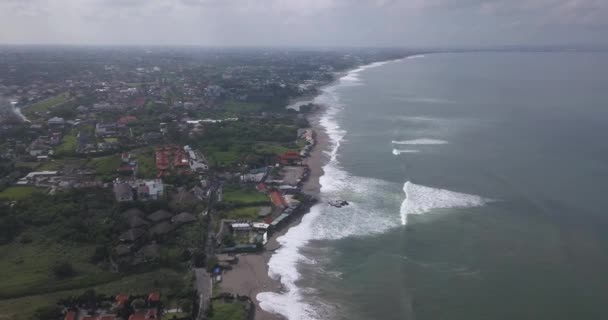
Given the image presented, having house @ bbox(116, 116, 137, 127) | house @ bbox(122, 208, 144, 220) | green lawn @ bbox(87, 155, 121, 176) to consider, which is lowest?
green lawn @ bbox(87, 155, 121, 176)

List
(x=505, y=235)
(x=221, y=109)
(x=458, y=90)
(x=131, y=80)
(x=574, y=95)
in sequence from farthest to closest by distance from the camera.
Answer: (x=131, y=80) < (x=458, y=90) < (x=574, y=95) < (x=221, y=109) < (x=505, y=235)

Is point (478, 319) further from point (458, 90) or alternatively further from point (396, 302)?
point (458, 90)

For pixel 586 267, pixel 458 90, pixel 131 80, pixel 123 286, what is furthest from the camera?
pixel 131 80

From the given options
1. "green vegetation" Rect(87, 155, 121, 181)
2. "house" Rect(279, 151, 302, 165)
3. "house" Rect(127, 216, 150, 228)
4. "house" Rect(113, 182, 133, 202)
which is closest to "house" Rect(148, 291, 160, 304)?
"house" Rect(127, 216, 150, 228)

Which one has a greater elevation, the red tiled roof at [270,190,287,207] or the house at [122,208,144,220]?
the house at [122,208,144,220]

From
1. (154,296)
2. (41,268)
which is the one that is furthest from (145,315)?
(41,268)

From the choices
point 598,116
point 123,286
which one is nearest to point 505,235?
point 123,286

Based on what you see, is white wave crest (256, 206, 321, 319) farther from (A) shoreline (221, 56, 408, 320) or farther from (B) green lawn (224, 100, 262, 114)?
(B) green lawn (224, 100, 262, 114)
